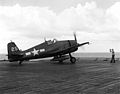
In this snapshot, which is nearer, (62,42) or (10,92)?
(10,92)

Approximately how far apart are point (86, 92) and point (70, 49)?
24.2 meters

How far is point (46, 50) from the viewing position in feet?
106

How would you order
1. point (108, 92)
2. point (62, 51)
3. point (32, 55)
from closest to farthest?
point (108, 92)
point (32, 55)
point (62, 51)

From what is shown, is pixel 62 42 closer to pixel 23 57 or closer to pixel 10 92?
pixel 23 57

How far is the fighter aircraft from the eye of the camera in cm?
3159

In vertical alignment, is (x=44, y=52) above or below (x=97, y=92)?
above

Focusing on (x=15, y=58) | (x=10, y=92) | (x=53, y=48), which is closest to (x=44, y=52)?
(x=53, y=48)

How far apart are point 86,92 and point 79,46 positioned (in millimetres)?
25013

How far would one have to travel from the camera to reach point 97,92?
955 cm

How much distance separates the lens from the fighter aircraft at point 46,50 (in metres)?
31.6

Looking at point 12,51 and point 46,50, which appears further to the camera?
point 12,51

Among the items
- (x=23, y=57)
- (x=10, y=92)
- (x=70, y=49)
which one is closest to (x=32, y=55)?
(x=23, y=57)

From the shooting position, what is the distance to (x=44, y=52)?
3209 cm

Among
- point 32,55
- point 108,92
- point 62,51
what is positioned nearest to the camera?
point 108,92
